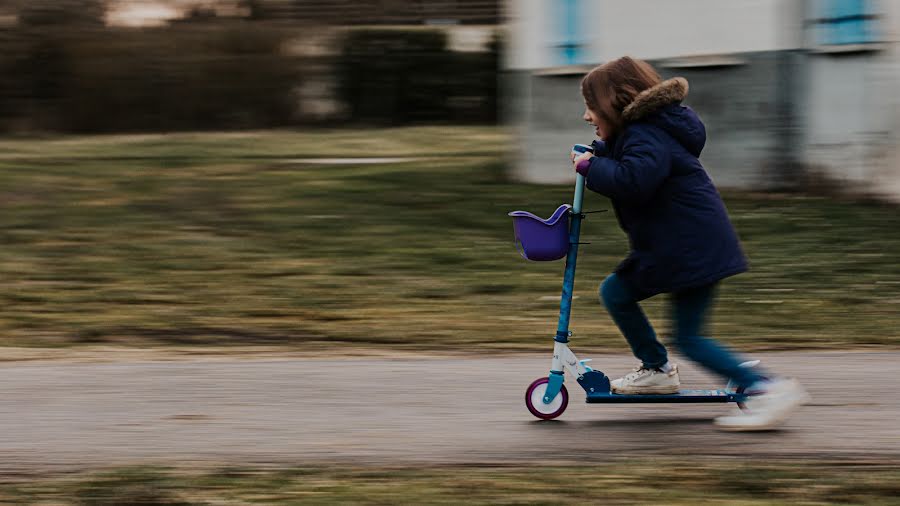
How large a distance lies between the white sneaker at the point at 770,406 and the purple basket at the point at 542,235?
3.05 ft

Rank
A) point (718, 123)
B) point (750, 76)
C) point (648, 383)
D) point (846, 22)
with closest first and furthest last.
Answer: point (648, 383), point (846, 22), point (750, 76), point (718, 123)

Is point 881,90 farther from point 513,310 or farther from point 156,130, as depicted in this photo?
point 156,130

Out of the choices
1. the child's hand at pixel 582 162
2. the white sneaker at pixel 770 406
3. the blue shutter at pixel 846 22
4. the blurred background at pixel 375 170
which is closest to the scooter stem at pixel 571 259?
the child's hand at pixel 582 162

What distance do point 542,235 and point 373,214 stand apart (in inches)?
281

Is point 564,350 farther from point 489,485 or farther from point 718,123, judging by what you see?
point 718,123

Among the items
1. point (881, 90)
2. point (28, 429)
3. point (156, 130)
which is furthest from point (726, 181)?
point (156, 130)

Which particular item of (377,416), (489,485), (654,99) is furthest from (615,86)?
(377,416)

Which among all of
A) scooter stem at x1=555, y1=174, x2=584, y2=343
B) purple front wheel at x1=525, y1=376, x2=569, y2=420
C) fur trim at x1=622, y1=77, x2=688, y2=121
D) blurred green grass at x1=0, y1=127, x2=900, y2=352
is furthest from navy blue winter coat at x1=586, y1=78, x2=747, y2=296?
blurred green grass at x1=0, y1=127, x2=900, y2=352

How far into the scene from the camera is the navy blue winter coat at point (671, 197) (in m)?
4.93

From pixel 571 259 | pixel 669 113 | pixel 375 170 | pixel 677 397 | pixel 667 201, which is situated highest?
pixel 669 113

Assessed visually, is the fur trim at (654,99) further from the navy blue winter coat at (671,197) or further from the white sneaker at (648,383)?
the white sneaker at (648,383)

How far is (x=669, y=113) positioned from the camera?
16.4 feet

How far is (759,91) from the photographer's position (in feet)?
43.1

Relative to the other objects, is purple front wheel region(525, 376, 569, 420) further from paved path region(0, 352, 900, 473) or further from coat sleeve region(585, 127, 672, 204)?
coat sleeve region(585, 127, 672, 204)
